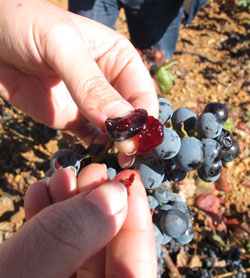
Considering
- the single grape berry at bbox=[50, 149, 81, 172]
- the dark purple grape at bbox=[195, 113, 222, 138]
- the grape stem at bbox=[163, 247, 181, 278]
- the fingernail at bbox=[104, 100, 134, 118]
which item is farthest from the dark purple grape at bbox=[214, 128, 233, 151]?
the grape stem at bbox=[163, 247, 181, 278]

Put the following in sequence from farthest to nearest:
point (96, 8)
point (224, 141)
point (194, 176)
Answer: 1. point (96, 8)
2. point (194, 176)
3. point (224, 141)

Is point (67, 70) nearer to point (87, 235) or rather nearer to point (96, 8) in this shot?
point (87, 235)

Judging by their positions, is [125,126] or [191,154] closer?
[125,126]

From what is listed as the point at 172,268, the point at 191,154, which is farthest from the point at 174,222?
the point at 172,268

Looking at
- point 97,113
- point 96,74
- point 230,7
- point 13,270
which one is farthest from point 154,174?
point 230,7

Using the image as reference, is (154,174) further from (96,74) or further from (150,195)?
(96,74)

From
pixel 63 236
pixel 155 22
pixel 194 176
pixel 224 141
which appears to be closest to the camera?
pixel 63 236

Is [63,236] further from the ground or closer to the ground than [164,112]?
closer to the ground
